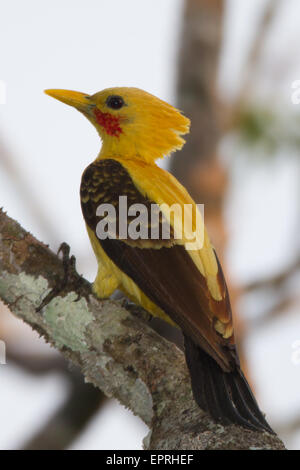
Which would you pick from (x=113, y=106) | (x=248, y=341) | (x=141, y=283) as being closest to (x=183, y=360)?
(x=141, y=283)

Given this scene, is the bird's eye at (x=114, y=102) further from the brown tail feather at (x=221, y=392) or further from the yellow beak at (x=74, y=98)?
the brown tail feather at (x=221, y=392)

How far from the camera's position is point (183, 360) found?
3.44 meters

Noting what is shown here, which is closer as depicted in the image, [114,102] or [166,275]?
[166,275]

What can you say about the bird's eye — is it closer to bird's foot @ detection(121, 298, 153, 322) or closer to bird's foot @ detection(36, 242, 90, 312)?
bird's foot @ detection(121, 298, 153, 322)

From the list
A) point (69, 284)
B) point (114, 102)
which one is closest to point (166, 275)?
point (69, 284)

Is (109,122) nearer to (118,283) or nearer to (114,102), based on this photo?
(114,102)

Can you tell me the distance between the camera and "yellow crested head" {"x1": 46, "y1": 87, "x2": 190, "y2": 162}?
15.5ft

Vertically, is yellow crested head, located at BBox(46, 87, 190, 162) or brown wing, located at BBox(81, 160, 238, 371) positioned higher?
yellow crested head, located at BBox(46, 87, 190, 162)

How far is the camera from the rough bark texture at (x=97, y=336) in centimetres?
328

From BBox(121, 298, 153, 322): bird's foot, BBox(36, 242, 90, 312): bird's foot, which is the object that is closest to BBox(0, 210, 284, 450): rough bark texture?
BBox(36, 242, 90, 312): bird's foot

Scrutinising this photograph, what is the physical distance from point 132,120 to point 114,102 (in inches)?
7.1

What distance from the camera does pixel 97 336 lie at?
345 cm

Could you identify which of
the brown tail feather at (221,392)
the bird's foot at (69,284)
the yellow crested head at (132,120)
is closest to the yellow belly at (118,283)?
the bird's foot at (69,284)

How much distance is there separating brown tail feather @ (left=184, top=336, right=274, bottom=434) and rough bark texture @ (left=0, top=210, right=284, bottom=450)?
61mm
